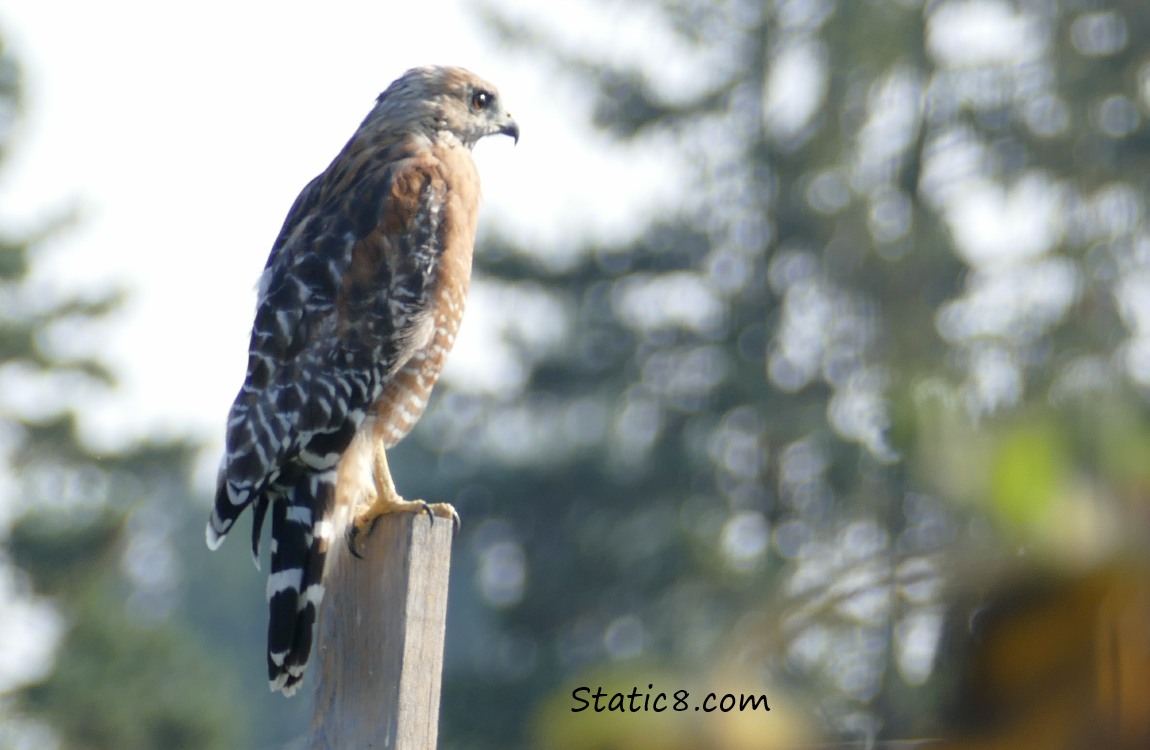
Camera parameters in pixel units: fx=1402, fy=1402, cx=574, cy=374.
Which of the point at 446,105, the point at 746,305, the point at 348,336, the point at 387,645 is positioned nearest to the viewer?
the point at 387,645

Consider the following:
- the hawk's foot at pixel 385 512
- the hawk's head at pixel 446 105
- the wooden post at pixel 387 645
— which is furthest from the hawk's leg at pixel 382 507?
the hawk's head at pixel 446 105

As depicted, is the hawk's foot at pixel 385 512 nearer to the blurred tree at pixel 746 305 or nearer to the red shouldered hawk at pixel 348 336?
the red shouldered hawk at pixel 348 336

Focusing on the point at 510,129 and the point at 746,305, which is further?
the point at 746,305

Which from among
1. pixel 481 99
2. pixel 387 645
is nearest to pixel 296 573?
pixel 387 645

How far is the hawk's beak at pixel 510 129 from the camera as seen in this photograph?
5223 mm

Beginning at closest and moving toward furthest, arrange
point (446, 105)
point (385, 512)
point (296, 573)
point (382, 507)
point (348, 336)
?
point (296, 573) → point (385, 512) → point (382, 507) → point (348, 336) → point (446, 105)

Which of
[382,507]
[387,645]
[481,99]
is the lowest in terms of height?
[387,645]

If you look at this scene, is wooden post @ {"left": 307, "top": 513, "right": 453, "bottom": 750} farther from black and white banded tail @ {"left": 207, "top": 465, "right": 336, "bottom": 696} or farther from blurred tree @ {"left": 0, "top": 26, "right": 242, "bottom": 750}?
blurred tree @ {"left": 0, "top": 26, "right": 242, "bottom": 750}

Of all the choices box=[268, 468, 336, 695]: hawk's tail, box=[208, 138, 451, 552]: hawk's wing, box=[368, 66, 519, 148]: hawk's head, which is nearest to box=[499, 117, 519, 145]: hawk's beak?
box=[368, 66, 519, 148]: hawk's head

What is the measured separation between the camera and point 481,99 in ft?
17.0

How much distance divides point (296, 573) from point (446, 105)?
7.34 ft

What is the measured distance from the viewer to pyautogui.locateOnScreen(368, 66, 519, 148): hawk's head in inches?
195

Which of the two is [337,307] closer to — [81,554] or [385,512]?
[385,512]

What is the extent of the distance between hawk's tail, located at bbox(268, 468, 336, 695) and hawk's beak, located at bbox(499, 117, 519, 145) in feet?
6.45
